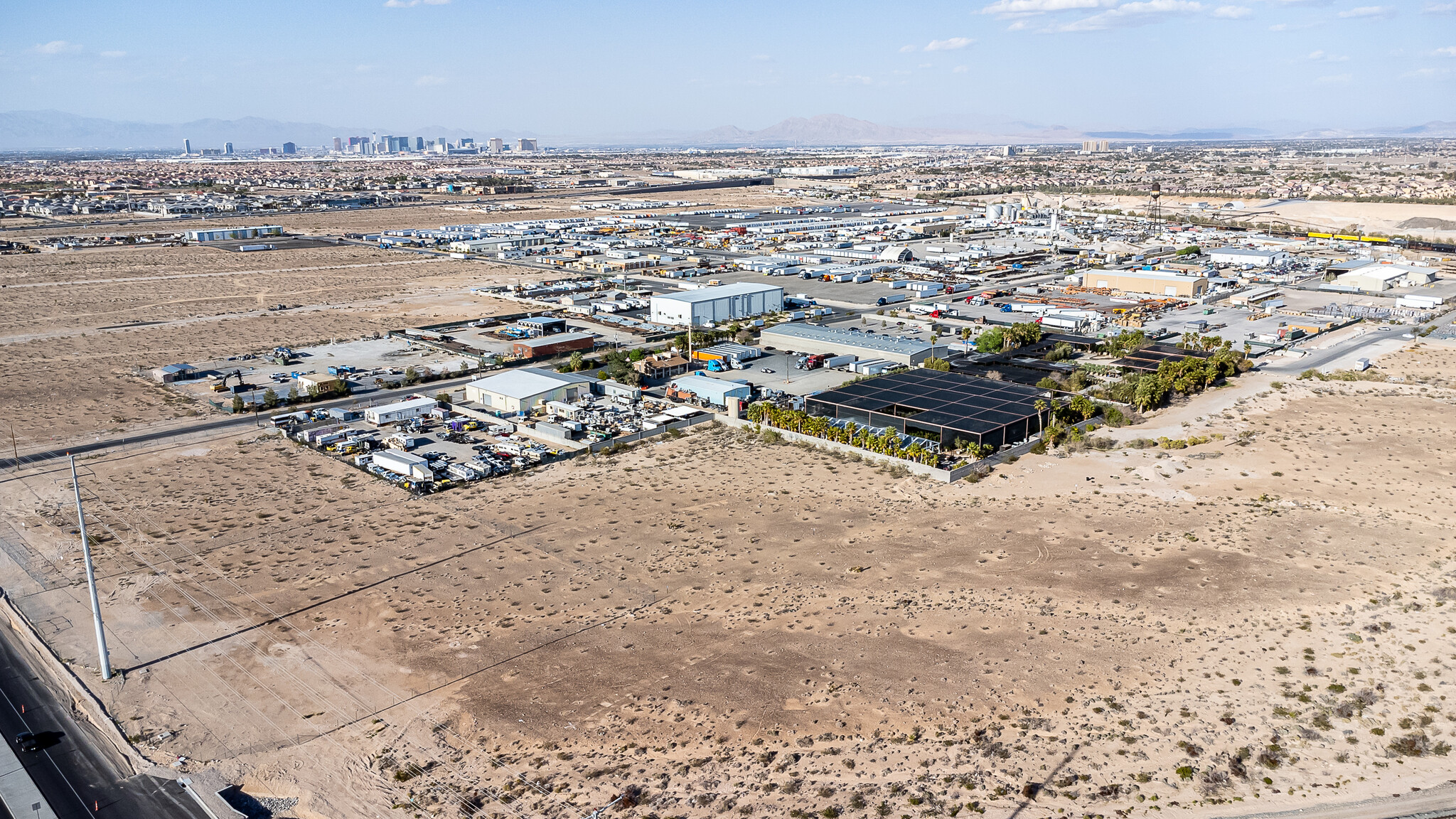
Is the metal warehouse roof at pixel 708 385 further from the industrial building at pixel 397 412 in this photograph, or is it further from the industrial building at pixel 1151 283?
the industrial building at pixel 1151 283

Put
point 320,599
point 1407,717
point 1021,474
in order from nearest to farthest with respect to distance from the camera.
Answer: point 1407,717 < point 320,599 < point 1021,474

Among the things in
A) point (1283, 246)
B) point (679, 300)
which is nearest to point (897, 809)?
point (679, 300)

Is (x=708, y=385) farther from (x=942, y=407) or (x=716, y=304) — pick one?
(x=716, y=304)

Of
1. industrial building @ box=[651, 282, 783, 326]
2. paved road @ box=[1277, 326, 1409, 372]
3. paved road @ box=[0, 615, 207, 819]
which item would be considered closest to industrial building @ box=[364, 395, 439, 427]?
paved road @ box=[0, 615, 207, 819]

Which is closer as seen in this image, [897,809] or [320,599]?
[897,809]

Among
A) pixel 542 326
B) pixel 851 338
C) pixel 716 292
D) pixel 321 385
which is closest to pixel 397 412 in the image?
pixel 321 385

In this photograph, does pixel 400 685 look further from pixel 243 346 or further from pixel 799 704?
pixel 243 346

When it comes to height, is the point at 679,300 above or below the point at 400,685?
above
